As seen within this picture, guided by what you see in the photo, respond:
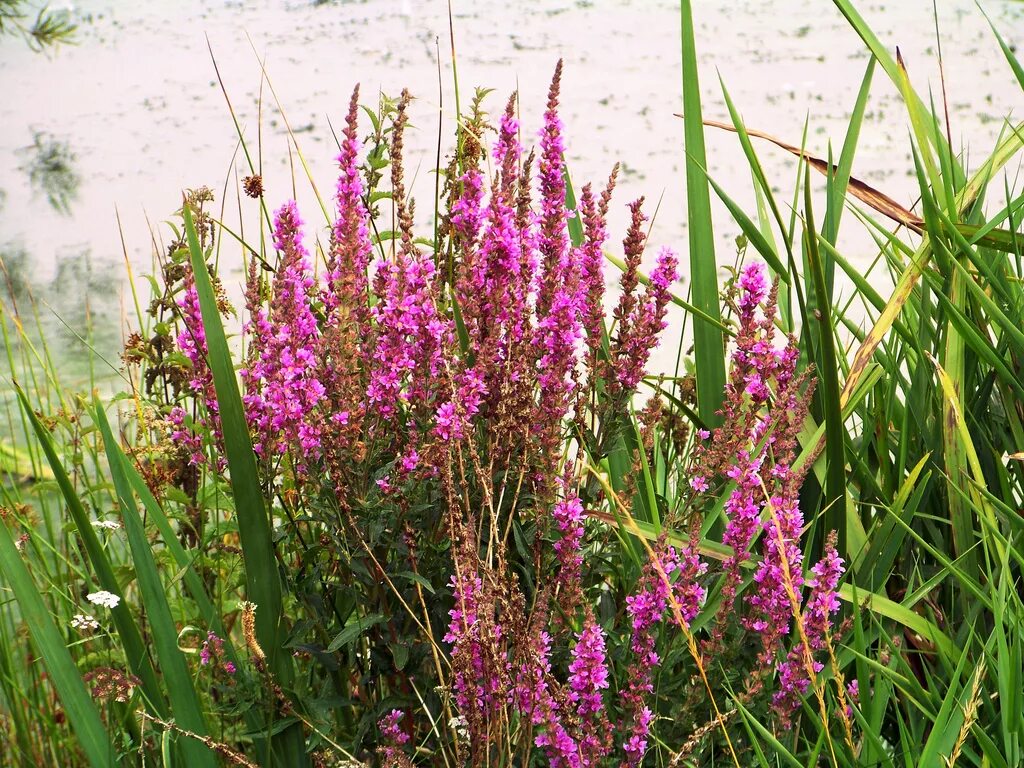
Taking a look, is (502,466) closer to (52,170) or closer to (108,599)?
(108,599)

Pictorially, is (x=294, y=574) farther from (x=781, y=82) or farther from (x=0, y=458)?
(x=781, y=82)

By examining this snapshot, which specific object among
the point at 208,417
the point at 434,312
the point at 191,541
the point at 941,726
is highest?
the point at 434,312

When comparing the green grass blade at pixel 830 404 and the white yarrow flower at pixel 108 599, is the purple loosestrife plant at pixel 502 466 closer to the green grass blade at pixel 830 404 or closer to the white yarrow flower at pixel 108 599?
the green grass blade at pixel 830 404

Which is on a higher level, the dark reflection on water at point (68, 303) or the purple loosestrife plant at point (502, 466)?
the purple loosestrife plant at point (502, 466)

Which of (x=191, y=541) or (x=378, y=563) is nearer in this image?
(x=378, y=563)

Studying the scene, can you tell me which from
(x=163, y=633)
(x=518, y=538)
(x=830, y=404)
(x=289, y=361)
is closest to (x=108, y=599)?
(x=163, y=633)

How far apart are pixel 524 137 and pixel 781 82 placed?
1.71m

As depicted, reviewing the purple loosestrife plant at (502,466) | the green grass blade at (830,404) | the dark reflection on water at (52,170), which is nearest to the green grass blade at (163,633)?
the purple loosestrife plant at (502,466)

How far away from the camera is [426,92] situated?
6.36 meters

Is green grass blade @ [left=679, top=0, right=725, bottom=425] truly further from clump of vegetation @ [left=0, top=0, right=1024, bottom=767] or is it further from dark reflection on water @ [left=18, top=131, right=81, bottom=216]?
dark reflection on water @ [left=18, top=131, right=81, bottom=216]

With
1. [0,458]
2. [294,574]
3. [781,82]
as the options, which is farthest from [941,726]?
[781,82]

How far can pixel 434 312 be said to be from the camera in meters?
1.43

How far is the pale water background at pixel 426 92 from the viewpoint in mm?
5648

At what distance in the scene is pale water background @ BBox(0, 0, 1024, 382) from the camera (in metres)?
5.65
